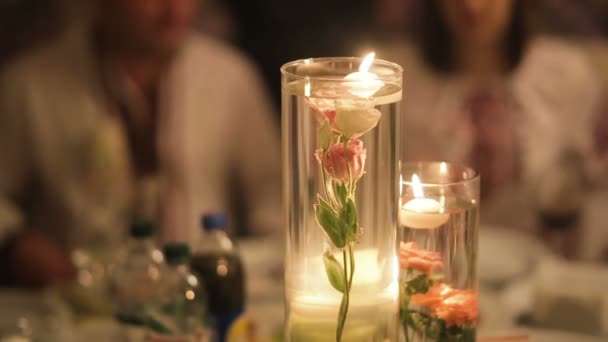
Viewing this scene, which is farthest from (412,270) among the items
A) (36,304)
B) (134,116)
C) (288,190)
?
(134,116)

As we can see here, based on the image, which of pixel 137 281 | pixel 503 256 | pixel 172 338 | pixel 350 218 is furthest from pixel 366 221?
pixel 503 256

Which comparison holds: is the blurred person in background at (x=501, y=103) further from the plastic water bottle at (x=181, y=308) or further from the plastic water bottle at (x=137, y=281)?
the plastic water bottle at (x=181, y=308)

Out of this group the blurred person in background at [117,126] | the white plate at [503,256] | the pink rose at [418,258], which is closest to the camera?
the pink rose at [418,258]

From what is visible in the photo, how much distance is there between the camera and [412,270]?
1061 millimetres

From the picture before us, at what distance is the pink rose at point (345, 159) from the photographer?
3.12 feet

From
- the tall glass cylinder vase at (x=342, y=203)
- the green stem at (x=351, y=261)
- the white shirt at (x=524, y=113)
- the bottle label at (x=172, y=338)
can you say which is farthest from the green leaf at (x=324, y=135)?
the white shirt at (x=524, y=113)

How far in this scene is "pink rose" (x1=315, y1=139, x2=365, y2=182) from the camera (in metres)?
0.95

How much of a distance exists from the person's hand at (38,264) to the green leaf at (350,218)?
157 centimetres

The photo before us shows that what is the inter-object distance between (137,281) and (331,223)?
2.88ft

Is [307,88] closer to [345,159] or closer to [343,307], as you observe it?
[345,159]

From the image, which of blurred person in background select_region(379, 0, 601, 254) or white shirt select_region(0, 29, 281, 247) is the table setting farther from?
white shirt select_region(0, 29, 281, 247)

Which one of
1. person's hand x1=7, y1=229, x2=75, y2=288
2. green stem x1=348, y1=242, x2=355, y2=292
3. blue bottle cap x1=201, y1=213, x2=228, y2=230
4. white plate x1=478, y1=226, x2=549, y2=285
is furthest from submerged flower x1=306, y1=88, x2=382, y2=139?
person's hand x1=7, y1=229, x2=75, y2=288

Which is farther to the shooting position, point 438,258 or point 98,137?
point 98,137

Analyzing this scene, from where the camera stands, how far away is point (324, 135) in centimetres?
96
